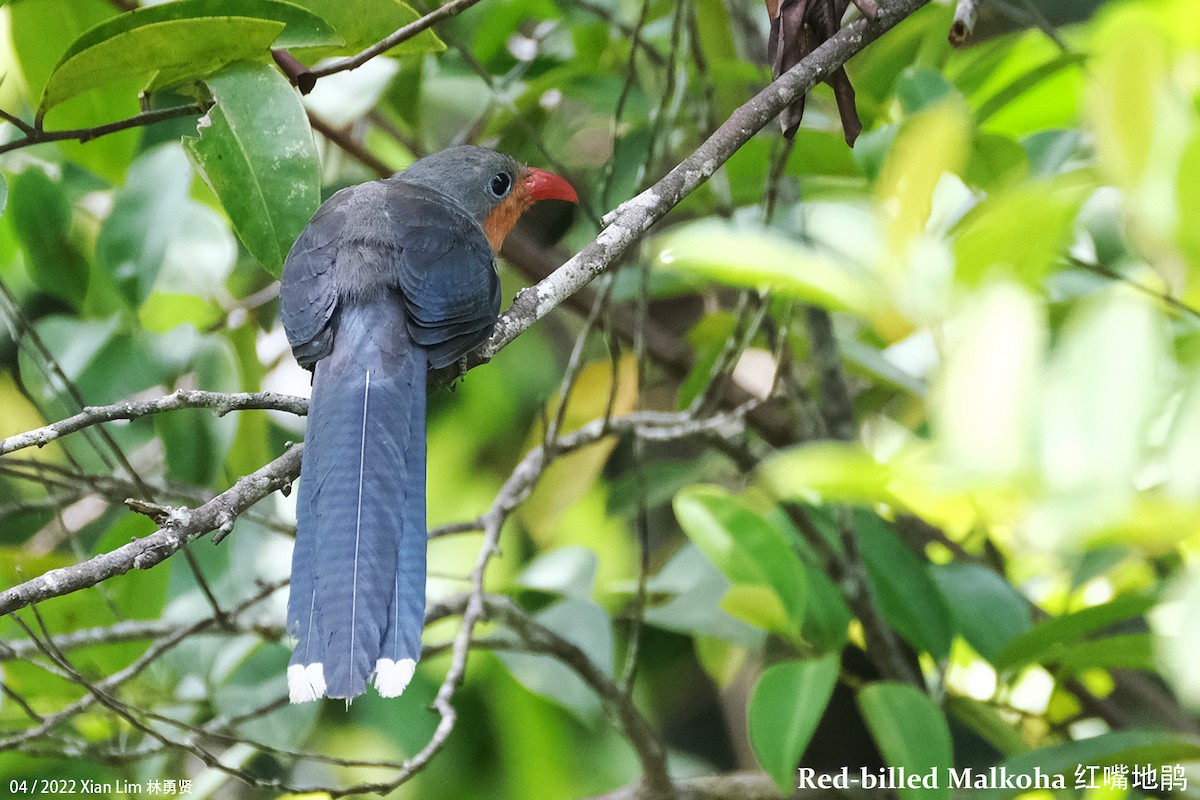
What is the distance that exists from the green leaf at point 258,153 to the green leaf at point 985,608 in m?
1.95

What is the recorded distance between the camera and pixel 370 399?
2350 mm

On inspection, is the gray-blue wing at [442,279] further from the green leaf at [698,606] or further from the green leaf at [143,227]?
the green leaf at [698,606]

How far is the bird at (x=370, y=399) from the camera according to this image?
78.4 inches

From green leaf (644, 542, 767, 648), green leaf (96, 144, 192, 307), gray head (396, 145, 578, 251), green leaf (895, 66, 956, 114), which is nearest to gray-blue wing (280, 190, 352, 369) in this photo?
green leaf (96, 144, 192, 307)

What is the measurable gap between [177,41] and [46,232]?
1332 millimetres

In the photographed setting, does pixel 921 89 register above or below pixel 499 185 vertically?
below

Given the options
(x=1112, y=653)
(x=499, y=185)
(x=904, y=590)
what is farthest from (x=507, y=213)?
(x=1112, y=653)

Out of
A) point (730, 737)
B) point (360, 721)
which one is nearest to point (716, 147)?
point (360, 721)

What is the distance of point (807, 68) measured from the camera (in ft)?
7.54

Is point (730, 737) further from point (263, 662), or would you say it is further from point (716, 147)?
point (716, 147)

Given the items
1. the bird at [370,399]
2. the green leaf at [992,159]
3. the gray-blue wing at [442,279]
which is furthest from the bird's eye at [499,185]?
the green leaf at [992,159]

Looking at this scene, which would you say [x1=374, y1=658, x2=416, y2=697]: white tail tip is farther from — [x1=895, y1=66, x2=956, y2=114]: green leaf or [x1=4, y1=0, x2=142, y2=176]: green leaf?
[x1=895, y1=66, x2=956, y2=114]: green leaf

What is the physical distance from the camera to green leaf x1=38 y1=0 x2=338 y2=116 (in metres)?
2.13

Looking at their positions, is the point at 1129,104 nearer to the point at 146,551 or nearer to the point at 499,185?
the point at 146,551
